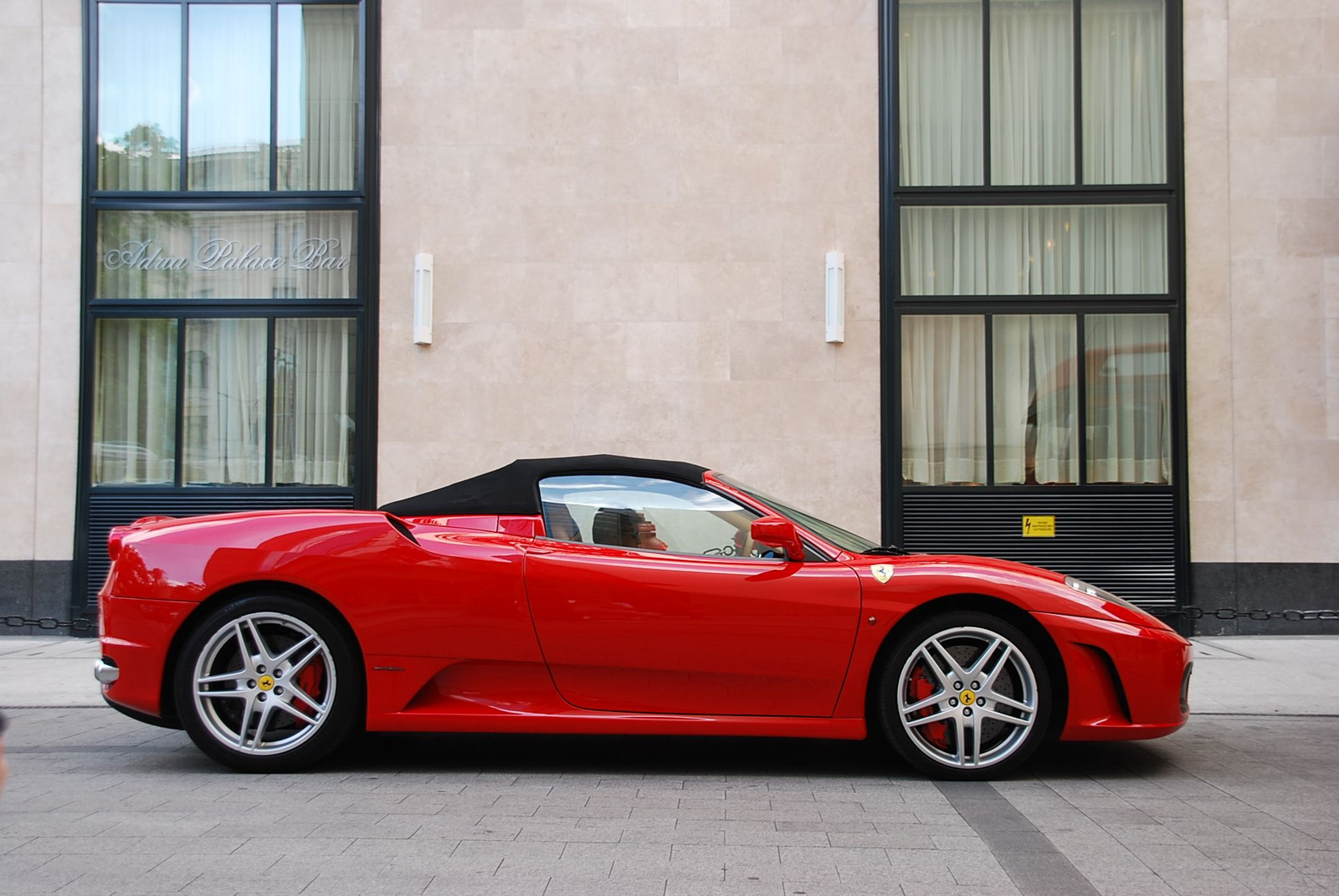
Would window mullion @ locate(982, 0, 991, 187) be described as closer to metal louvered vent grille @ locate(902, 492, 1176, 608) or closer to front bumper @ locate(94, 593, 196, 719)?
metal louvered vent grille @ locate(902, 492, 1176, 608)

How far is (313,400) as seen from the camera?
10.5 m

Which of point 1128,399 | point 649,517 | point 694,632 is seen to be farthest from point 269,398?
point 1128,399

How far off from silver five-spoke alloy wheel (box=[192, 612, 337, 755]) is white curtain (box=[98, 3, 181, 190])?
704 centimetres

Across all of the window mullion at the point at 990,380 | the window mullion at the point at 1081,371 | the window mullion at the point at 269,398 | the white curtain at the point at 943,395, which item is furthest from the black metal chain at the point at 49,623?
the window mullion at the point at 1081,371

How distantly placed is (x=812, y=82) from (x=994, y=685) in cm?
702

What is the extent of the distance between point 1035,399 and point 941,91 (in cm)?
302

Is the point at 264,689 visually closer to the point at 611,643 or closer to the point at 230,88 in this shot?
the point at 611,643

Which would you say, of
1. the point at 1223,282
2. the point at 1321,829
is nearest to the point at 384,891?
the point at 1321,829

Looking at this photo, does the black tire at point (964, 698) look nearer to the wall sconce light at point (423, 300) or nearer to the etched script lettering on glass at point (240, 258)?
the wall sconce light at point (423, 300)

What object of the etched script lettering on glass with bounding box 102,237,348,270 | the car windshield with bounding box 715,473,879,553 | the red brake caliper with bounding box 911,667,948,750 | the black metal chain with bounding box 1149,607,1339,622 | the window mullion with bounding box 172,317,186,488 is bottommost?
the black metal chain with bounding box 1149,607,1339,622

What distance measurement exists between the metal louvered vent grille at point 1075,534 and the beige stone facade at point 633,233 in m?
0.85

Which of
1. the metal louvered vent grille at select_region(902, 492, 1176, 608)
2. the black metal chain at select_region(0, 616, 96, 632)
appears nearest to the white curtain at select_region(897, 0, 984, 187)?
the metal louvered vent grille at select_region(902, 492, 1176, 608)

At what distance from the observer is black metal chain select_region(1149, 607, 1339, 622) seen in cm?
985

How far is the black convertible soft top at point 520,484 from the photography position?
5199 mm
